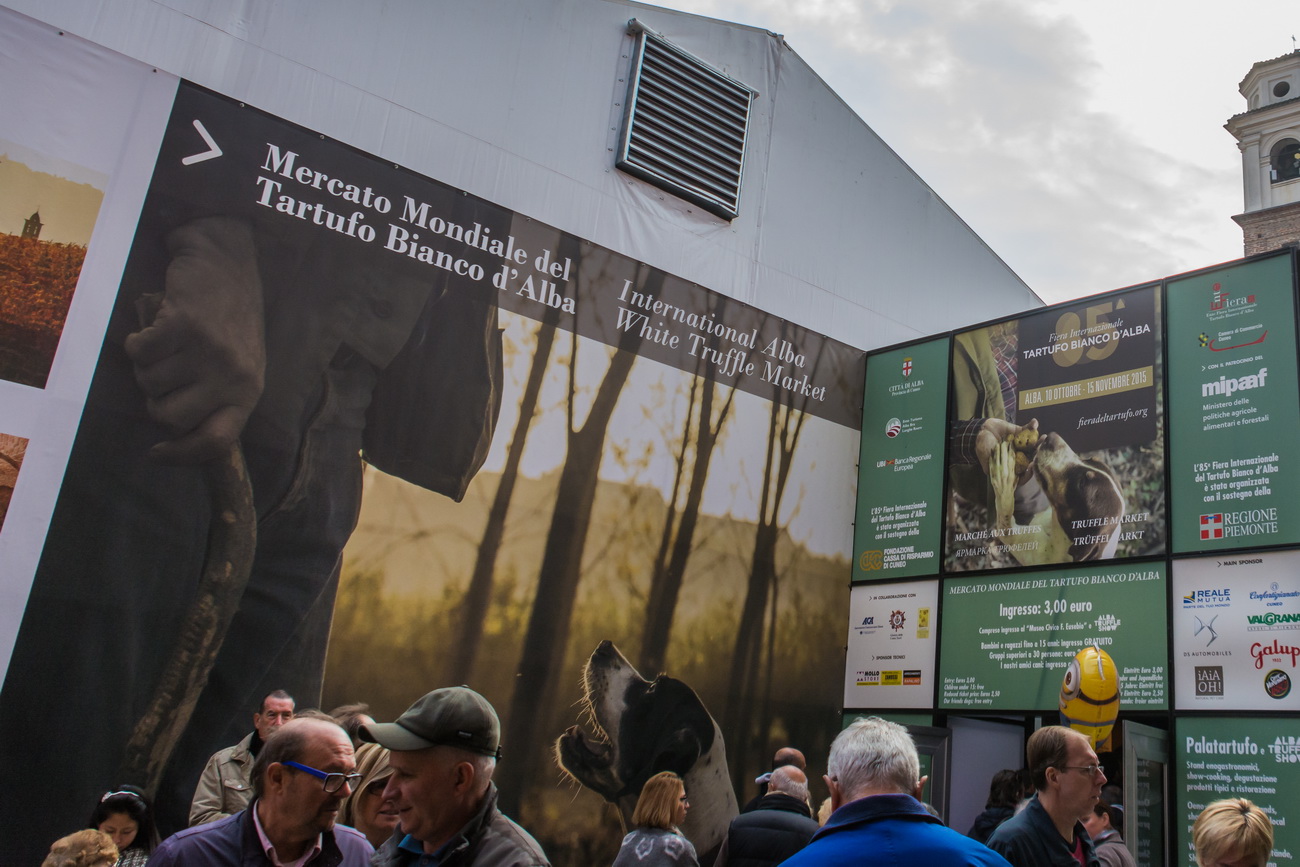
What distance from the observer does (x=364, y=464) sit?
22.4 feet

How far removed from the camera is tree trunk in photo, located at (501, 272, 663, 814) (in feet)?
23.4

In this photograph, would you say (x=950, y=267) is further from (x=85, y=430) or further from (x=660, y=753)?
(x=85, y=430)

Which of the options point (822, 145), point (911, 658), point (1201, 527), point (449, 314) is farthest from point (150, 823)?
point (822, 145)

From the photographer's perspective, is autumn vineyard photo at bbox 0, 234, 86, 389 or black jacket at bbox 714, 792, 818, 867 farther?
autumn vineyard photo at bbox 0, 234, 86, 389

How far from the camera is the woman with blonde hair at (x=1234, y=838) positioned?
291 centimetres

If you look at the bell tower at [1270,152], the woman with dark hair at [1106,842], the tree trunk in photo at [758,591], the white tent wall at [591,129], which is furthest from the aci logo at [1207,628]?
the bell tower at [1270,152]

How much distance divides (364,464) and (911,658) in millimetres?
4541

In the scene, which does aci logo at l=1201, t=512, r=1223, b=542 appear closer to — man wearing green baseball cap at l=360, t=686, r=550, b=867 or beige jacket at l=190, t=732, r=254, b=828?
beige jacket at l=190, t=732, r=254, b=828

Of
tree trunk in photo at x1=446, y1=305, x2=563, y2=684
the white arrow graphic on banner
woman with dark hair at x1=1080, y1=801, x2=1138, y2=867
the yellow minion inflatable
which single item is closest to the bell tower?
the yellow minion inflatable

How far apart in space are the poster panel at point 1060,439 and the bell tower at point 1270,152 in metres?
15.1

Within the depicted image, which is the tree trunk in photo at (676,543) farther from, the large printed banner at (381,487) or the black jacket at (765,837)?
the black jacket at (765,837)

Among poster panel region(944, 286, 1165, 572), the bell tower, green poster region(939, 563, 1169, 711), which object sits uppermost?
the bell tower

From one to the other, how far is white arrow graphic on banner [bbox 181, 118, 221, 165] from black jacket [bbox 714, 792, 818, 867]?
492 cm

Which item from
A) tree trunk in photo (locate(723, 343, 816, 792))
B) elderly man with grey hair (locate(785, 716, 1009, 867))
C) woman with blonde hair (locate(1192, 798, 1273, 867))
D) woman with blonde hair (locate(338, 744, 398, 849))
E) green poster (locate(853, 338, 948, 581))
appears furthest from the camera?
green poster (locate(853, 338, 948, 581))
